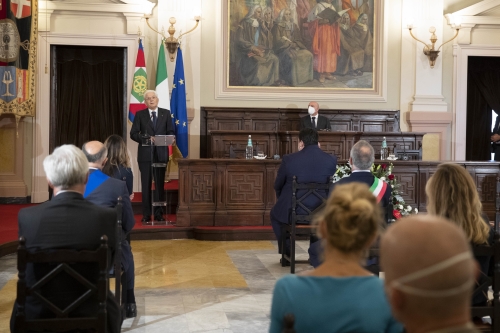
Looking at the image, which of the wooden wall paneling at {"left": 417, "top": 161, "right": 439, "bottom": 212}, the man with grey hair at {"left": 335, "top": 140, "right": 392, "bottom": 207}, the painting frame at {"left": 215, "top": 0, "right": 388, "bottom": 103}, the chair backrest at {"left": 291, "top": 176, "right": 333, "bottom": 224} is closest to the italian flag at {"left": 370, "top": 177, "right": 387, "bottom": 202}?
the man with grey hair at {"left": 335, "top": 140, "right": 392, "bottom": 207}

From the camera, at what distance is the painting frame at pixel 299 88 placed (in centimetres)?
1254

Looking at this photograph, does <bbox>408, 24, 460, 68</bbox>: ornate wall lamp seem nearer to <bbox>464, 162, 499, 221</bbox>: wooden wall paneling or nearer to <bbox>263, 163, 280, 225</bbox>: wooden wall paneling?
<bbox>464, 162, 499, 221</bbox>: wooden wall paneling

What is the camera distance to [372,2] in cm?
1290

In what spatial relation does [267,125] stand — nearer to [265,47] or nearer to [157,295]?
[265,47]

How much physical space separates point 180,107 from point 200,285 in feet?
20.1

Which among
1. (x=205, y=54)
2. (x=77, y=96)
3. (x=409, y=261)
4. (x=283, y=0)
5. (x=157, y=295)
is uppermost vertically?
(x=283, y=0)

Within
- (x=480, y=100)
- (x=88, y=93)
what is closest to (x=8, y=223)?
(x=88, y=93)

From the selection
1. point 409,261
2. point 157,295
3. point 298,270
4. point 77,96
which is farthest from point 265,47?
point 409,261

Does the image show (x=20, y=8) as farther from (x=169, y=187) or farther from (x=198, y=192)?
(x=198, y=192)

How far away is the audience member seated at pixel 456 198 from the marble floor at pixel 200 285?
182 centimetres

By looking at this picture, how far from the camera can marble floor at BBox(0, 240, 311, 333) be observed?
4.98m

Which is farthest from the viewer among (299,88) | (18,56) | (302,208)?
(299,88)

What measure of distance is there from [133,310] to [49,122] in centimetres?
752

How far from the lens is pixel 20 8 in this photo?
425 inches
